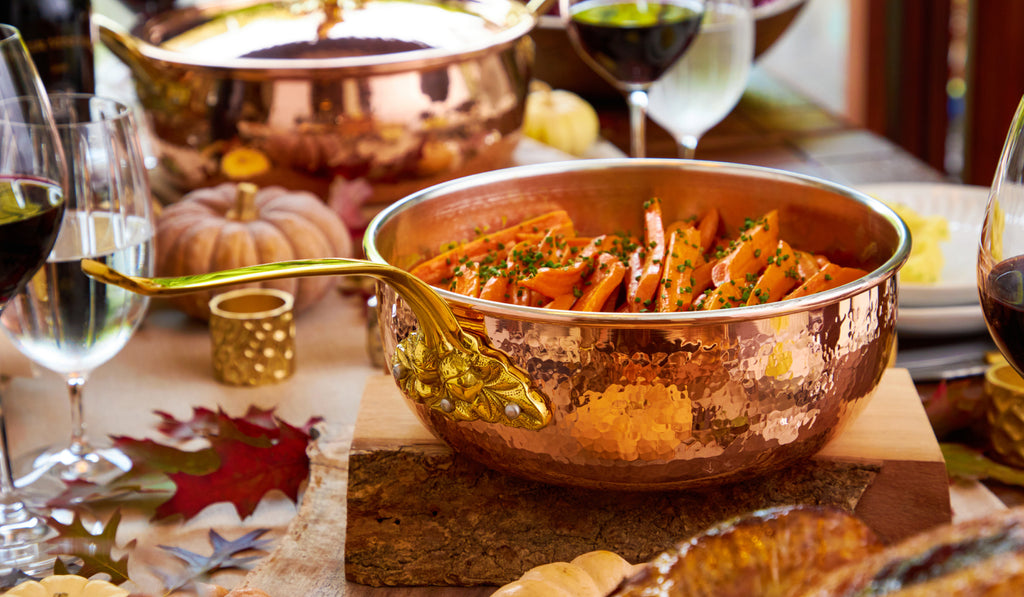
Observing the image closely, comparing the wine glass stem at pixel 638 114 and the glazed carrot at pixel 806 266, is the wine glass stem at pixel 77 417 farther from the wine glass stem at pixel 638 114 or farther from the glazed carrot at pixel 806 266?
the wine glass stem at pixel 638 114

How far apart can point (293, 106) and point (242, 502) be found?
629 millimetres

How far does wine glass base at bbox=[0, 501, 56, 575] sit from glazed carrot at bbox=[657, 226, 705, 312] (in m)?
0.56

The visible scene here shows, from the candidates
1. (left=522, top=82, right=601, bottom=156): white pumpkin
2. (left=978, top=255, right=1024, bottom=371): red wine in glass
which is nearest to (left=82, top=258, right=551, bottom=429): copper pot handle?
(left=978, top=255, right=1024, bottom=371): red wine in glass

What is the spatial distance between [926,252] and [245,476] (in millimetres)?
801

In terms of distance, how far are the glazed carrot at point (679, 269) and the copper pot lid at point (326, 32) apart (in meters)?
0.63

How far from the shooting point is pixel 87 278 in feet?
3.37

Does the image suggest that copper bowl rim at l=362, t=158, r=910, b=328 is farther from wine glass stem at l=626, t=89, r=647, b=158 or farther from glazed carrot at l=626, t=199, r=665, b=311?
wine glass stem at l=626, t=89, r=647, b=158

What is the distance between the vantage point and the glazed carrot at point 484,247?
0.91 m

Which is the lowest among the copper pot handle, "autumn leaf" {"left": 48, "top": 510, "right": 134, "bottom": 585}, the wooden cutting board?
"autumn leaf" {"left": 48, "top": 510, "right": 134, "bottom": 585}

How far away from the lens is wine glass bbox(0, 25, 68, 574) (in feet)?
2.83

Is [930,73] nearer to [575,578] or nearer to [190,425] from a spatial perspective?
[190,425]

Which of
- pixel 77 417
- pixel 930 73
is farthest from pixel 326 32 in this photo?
pixel 930 73

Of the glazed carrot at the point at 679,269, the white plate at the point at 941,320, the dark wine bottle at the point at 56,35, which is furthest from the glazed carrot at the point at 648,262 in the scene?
the dark wine bottle at the point at 56,35

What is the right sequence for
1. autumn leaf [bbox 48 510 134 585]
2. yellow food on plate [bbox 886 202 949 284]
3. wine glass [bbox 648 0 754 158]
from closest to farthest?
autumn leaf [bbox 48 510 134 585] → yellow food on plate [bbox 886 202 949 284] → wine glass [bbox 648 0 754 158]
